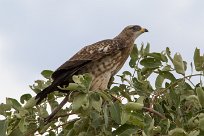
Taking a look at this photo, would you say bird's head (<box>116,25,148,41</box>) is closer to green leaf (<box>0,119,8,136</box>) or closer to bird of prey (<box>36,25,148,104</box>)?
bird of prey (<box>36,25,148,104</box>)

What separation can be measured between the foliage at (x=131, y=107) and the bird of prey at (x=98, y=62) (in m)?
0.44

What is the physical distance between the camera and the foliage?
4660mm

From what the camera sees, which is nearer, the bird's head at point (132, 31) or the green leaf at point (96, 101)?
the green leaf at point (96, 101)

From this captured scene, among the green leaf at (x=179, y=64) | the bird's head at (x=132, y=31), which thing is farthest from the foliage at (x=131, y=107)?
the bird's head at (x=132, y=31)

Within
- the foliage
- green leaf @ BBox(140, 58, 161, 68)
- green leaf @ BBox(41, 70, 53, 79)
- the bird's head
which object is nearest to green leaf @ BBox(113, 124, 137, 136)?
the foliage

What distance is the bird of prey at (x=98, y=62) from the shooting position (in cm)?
689

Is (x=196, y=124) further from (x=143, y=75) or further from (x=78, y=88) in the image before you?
(x=143, y=75)

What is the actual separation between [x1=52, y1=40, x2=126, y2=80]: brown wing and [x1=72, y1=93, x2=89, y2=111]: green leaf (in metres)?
1.85

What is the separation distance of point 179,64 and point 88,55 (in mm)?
2299

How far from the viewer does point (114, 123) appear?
16.7 ft

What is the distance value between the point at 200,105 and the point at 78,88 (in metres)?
1.18

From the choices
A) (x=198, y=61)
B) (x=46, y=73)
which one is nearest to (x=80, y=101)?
(x=198, y=61)

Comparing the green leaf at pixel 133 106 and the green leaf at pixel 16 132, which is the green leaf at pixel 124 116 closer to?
the green leaf at pixel 133 106

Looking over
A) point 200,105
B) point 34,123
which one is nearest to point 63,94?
point 34,123
